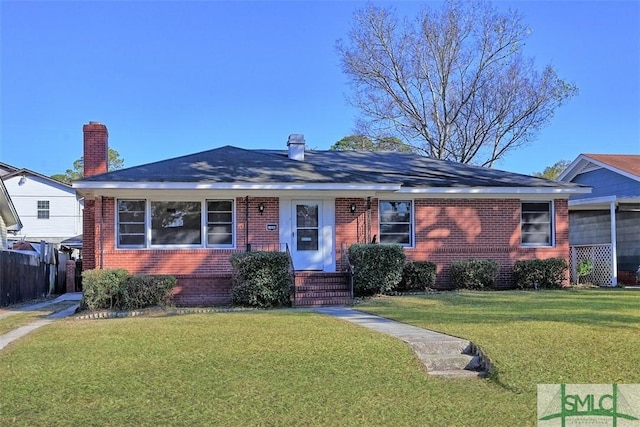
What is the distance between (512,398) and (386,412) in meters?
1.26

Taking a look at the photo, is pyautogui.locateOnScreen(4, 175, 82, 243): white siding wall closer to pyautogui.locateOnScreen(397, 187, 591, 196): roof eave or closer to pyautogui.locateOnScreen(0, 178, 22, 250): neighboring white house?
pyautogui.locateOnScreen(0, 178, 22, 250): neighboring white house

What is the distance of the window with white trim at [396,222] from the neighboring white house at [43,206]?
26900 millimetres

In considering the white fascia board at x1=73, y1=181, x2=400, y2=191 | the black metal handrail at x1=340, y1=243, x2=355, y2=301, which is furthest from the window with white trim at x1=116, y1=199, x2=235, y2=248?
the black metal handrail at x1=340, y1=243, x2=355, y2=301

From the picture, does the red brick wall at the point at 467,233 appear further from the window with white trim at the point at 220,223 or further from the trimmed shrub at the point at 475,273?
the window with white trim at the point at 220,223

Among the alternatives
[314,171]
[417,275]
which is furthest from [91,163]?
[417,275]

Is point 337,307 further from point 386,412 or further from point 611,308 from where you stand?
point 386,412

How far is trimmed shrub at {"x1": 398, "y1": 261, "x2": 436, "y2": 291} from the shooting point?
16.5m

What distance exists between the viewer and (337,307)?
530 inches

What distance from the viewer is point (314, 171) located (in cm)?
1703

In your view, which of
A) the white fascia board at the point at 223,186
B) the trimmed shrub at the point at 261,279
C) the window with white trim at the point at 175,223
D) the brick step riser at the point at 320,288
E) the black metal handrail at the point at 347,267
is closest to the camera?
the trimmed shrub at the point at 261,279

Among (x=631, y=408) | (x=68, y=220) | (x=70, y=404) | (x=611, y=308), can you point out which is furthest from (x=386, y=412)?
(x=68, y=220)

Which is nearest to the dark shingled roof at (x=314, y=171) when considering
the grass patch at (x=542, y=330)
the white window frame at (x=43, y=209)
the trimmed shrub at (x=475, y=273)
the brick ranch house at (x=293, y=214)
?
the brick ranch house at (x=293, y=214)

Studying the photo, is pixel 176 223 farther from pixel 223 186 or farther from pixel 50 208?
pixel 50 208

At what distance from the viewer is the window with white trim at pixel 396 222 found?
1728 centimetres
